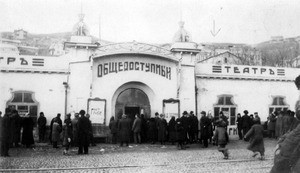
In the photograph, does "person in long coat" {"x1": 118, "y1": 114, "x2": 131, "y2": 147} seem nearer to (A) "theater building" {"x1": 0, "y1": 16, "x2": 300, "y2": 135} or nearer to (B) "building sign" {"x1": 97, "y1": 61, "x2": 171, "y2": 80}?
(A) "theater building" {"x1": 0, "y1": 16, "x2": 300, "y2": 135}

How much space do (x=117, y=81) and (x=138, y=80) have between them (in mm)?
1226

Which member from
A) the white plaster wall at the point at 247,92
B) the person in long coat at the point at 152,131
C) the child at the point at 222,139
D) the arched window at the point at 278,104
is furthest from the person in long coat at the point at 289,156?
the arched window at the point at 278,104

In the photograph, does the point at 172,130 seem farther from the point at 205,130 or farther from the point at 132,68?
the point at 132,68

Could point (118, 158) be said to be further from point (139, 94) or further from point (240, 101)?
point (240, 101)

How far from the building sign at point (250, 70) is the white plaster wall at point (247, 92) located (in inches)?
23.1

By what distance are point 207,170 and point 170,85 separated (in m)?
11.2

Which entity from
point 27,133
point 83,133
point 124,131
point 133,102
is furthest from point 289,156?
point 133,102

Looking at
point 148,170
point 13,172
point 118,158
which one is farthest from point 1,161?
point 148,170

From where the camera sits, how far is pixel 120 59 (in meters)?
19.6

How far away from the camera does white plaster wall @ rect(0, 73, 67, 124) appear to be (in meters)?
Result: 18.6

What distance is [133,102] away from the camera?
20.3 m

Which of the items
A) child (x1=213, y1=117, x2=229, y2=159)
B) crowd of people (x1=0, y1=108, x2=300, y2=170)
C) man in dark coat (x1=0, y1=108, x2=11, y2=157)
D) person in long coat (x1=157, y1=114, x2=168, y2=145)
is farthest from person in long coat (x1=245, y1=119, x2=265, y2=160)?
man in dark coat (x1=0, y1=108, x2=11, y2=157)

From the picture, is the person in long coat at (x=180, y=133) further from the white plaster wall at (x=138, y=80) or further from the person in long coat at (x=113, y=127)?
the white plaster wall at (x=138, y=80)

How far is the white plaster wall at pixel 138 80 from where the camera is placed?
63.1 ft
